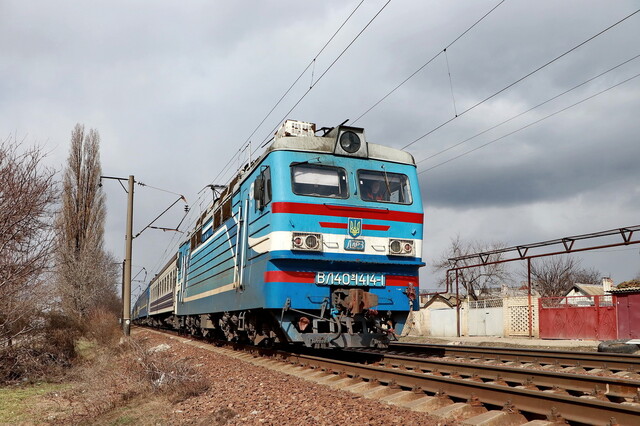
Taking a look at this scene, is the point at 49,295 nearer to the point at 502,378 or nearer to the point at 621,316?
the point at 502,378

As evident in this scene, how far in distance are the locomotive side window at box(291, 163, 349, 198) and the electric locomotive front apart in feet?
0.06

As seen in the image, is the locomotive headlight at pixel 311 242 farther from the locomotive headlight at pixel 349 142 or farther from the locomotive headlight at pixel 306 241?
the locomotive headlight at pixel 349 142

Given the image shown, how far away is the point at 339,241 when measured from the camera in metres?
9.18

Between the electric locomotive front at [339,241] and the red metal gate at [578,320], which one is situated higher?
the electric locomotive front at [339,241]

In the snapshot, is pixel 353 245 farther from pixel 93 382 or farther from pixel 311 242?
pixel 93 382

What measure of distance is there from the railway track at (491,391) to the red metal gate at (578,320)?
15.2 metres

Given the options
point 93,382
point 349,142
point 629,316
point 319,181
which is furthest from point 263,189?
point 629,316

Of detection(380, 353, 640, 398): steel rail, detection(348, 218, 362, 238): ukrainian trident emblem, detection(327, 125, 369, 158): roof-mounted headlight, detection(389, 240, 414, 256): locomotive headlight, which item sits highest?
detection(327, 125, 369, 158): roof-mounted headlight

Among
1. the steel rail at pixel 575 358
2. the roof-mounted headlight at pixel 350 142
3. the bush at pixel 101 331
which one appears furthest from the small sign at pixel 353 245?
the bush at pixel 101 331

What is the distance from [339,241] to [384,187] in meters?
1.54

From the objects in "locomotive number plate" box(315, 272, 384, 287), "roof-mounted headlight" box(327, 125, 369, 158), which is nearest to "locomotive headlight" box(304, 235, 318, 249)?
"locomotive number plate" box(315, 272, 384, 287)

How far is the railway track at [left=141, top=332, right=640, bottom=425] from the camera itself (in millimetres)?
4980

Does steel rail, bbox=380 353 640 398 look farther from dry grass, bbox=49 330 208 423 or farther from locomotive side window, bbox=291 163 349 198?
dry grass, bbox=49 330 208 423

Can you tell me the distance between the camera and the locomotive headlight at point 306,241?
886 centimetres
